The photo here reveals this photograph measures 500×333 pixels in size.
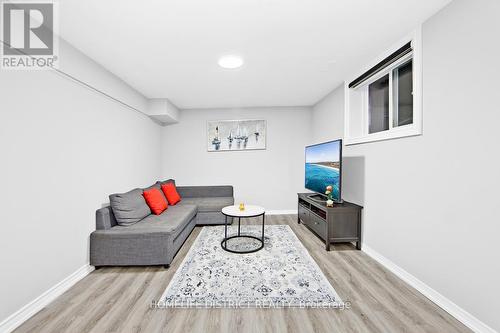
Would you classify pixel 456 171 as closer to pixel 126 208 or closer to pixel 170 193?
pixel 126 208

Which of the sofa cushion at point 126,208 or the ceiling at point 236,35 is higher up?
the ceiling at point 236,35

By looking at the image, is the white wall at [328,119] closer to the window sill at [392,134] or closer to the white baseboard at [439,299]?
the window sill at [392,134]

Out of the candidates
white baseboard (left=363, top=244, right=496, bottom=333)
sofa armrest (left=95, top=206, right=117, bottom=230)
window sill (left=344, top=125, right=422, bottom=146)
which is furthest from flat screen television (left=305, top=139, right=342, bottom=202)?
sofa armrest (left=95, top=206, right=117, bottom=230)

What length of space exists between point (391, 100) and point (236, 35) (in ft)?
6.72

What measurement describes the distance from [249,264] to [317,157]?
212cm

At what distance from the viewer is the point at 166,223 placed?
2.77m

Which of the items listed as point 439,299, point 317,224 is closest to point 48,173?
point 317,224

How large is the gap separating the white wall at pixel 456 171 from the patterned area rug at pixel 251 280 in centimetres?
95

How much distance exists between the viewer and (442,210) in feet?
5.81

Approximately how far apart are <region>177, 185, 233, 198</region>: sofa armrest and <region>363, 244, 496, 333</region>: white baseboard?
3151 millimetres

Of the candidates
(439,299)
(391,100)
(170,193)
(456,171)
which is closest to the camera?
(456,171)

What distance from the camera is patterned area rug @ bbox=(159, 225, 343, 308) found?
1.84 meters

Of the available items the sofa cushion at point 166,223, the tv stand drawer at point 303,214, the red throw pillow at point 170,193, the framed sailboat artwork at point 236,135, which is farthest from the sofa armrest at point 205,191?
the tv stand drawer at point 303,214

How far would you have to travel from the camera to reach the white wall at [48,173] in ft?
5.28
